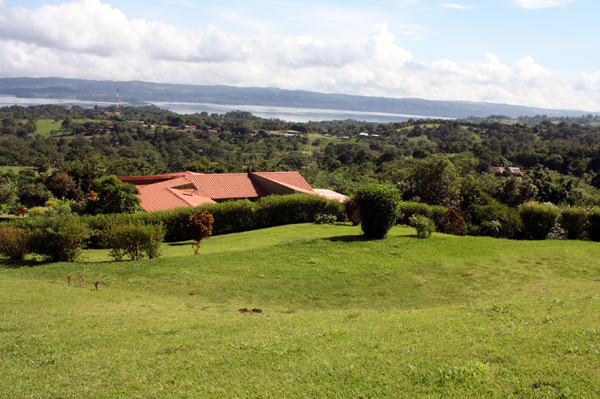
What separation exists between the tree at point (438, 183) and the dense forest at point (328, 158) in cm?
7

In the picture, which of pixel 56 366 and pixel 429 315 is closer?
pixel 56 366

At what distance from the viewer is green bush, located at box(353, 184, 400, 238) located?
1352cm

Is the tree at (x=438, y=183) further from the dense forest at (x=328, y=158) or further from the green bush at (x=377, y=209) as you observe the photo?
the green bush at (x=377, y=209)

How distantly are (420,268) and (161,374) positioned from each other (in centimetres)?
796

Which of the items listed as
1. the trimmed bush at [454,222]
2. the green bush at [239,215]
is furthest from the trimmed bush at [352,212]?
the trimmed bush at [454,222]

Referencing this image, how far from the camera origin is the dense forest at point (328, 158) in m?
28.5

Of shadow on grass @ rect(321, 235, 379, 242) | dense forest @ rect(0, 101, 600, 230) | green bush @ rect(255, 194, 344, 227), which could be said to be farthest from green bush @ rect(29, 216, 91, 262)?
dense forest @ rect(0, 101, 600, 230)

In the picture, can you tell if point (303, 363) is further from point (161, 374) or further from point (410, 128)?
point (410, 128)

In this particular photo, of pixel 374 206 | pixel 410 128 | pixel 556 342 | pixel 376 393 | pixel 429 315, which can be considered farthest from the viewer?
pixel 410 128

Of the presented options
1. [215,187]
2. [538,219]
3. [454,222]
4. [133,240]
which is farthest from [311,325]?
[215,187]

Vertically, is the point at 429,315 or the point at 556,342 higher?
the point at 556,342

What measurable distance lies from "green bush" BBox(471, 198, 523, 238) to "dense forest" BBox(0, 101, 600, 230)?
1581 mm

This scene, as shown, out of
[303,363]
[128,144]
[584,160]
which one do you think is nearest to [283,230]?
[303,363]

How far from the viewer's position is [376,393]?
4461 millimetres
